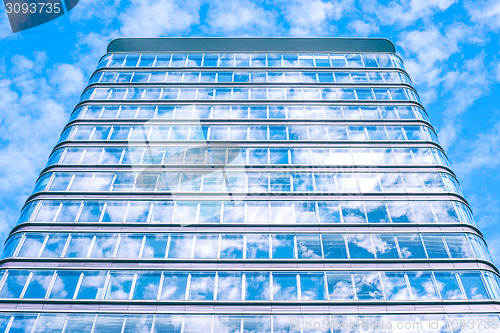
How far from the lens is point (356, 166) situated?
33875 millimetres

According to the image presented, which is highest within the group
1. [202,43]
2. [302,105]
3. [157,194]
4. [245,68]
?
[202,43]

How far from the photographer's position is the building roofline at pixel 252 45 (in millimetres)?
47531

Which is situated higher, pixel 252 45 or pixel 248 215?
pixel 252 45

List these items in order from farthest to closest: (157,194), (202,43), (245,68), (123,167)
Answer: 1. (202,43)
2. (245,68)
3. (123,167)
4. (157,194)

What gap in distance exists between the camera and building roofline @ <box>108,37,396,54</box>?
47.5 m

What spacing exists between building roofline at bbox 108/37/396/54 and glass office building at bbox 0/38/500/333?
13.4 ft

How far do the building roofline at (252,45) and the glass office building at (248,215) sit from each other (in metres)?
4.10

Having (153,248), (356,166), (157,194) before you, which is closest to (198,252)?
(153,248)

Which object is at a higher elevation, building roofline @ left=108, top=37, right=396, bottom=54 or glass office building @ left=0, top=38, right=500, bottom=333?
building roofline @ left=108, top=37, right=396, bottom=54

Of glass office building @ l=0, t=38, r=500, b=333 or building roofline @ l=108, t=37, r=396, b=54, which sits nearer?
glass office building @ l=0, t=38, r=500, b=333

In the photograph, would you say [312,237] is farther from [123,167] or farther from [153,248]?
[123,167]

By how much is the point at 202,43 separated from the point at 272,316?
107 ft

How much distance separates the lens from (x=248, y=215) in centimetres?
3028

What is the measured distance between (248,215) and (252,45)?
24.4 m
